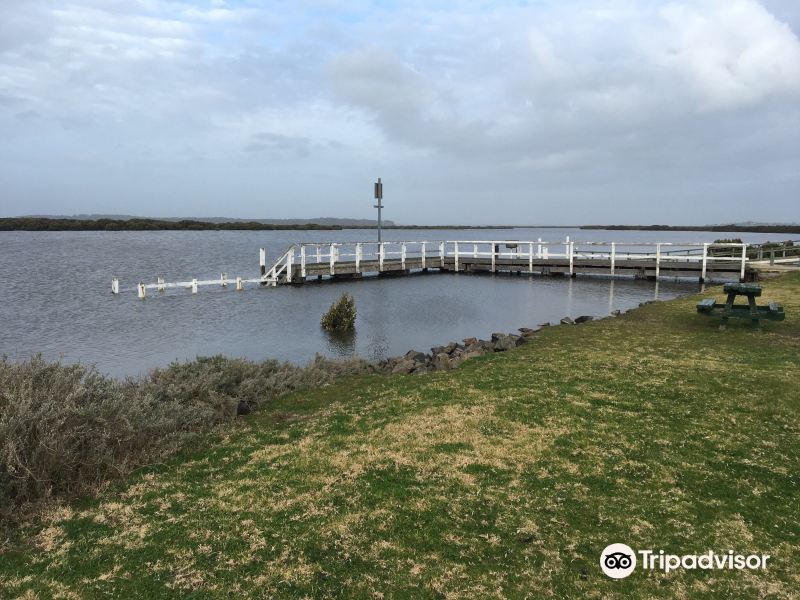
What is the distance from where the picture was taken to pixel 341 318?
17656 mm

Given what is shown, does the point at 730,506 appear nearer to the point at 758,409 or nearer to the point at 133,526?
the point at 758,409

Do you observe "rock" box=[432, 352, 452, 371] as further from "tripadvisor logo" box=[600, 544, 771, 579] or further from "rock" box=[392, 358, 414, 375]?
"tripadvisor logo" box=[600, 544, 771, 579]

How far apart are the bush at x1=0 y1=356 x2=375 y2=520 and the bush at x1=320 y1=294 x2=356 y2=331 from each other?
9.22 metres

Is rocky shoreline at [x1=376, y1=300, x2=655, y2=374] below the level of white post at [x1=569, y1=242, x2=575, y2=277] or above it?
below

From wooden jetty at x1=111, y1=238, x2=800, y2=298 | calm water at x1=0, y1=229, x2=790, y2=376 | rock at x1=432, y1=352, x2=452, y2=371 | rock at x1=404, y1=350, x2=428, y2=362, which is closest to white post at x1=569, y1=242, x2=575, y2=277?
wooden jetty at x1=111, y1=238, x2=800, y2=298

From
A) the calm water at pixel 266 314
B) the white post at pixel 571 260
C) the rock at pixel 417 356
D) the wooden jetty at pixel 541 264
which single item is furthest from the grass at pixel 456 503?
the white post at pixel 571 260

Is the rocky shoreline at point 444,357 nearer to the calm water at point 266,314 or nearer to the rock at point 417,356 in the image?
the rock at point 417,356

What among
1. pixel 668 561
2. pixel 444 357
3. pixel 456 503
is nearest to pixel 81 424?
pixel 456 503

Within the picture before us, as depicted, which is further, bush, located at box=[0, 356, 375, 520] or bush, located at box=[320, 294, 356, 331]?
bush, located at box=[320, 294, 356, 331]

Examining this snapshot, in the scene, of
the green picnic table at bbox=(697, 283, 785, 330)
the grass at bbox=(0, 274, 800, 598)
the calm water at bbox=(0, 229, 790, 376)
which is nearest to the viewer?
the grass at bbox=(0, 274, 800, 598)

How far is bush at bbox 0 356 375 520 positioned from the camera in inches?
189

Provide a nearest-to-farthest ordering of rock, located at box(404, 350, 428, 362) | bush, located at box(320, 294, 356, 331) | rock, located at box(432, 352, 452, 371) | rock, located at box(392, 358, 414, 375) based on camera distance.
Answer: rock, located at box(432, 352, 452, 371), rock, located at box(392, 358, 414, 375), rock, located at box(404, 350, 428, 362), bush, located at box(320, 294, 356, 331)

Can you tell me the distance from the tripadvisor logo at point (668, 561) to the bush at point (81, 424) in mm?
4685

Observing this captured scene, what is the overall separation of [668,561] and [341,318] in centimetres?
1451
